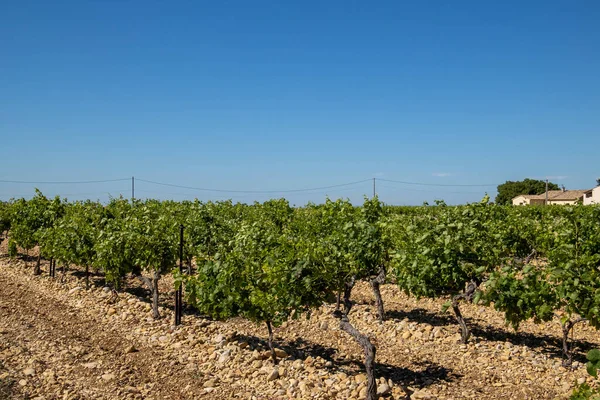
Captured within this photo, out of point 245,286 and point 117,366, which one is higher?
point 245,286

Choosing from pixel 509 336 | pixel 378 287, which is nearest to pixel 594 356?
pixel 509 336

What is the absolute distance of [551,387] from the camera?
8.00m

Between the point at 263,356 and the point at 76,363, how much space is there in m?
3.84

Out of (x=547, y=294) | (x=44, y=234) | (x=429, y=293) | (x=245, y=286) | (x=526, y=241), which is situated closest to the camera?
(x=547, y=294)

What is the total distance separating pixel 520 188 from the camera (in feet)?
262

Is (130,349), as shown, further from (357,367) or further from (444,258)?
(444,258)

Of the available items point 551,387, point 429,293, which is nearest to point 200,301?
point 429,293

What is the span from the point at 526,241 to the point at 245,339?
524 inches

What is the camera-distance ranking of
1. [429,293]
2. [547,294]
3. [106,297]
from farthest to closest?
[106,297] < [429,293] < [547,294]

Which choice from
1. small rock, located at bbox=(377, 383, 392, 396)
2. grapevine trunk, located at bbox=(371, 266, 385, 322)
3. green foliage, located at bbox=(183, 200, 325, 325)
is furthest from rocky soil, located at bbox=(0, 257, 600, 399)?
green foliage, located at bbox=(183, 200, 325, 325)

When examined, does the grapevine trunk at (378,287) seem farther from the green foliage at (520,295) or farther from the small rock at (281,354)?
the green foliage at (520,295)

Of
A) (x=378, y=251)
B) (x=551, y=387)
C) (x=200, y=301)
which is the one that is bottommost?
(x=551, y=387)

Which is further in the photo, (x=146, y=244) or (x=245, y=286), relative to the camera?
(x=146, y=244)

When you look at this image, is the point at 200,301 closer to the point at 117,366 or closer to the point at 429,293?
the point at 117,366
